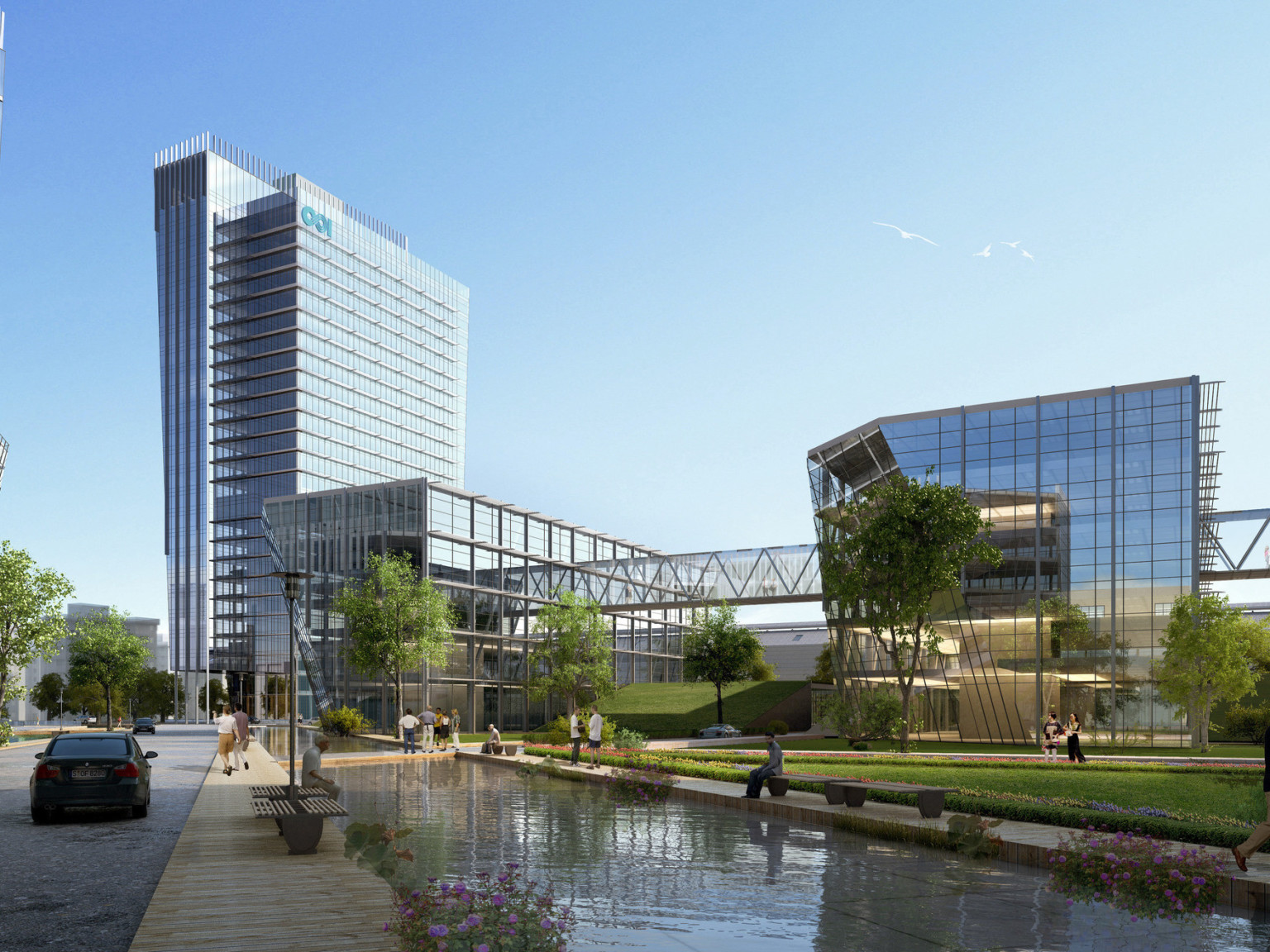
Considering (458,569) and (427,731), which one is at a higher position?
(458,569)

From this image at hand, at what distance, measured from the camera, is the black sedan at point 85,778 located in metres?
18.9

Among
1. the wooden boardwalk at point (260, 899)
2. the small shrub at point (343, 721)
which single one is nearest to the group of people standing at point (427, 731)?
the small shrub at point (343, 721)

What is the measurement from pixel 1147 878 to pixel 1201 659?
134 feet

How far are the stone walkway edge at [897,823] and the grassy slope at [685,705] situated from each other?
36661 millimetres

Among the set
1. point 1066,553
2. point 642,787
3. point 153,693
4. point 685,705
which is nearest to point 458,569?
point 685,705

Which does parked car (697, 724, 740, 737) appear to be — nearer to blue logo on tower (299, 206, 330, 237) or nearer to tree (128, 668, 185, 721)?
tree (128, 668, 185, 721)

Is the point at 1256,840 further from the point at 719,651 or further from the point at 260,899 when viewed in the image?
the point at 719,651

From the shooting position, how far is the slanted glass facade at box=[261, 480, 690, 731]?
6819cm

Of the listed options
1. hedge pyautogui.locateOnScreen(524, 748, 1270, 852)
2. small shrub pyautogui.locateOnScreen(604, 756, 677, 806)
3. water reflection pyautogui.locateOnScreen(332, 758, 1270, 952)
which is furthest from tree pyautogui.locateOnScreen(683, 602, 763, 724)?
water reflection pyautogui.locateOnScreen(332, 758, 1270, 952)

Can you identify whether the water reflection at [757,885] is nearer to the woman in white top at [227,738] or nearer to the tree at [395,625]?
the woman in white top at [227,738]

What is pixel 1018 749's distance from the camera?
154 feet

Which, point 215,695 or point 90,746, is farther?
point 215,695

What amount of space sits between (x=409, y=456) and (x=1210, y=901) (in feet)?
519

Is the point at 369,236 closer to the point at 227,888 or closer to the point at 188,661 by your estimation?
the point at 188,661
